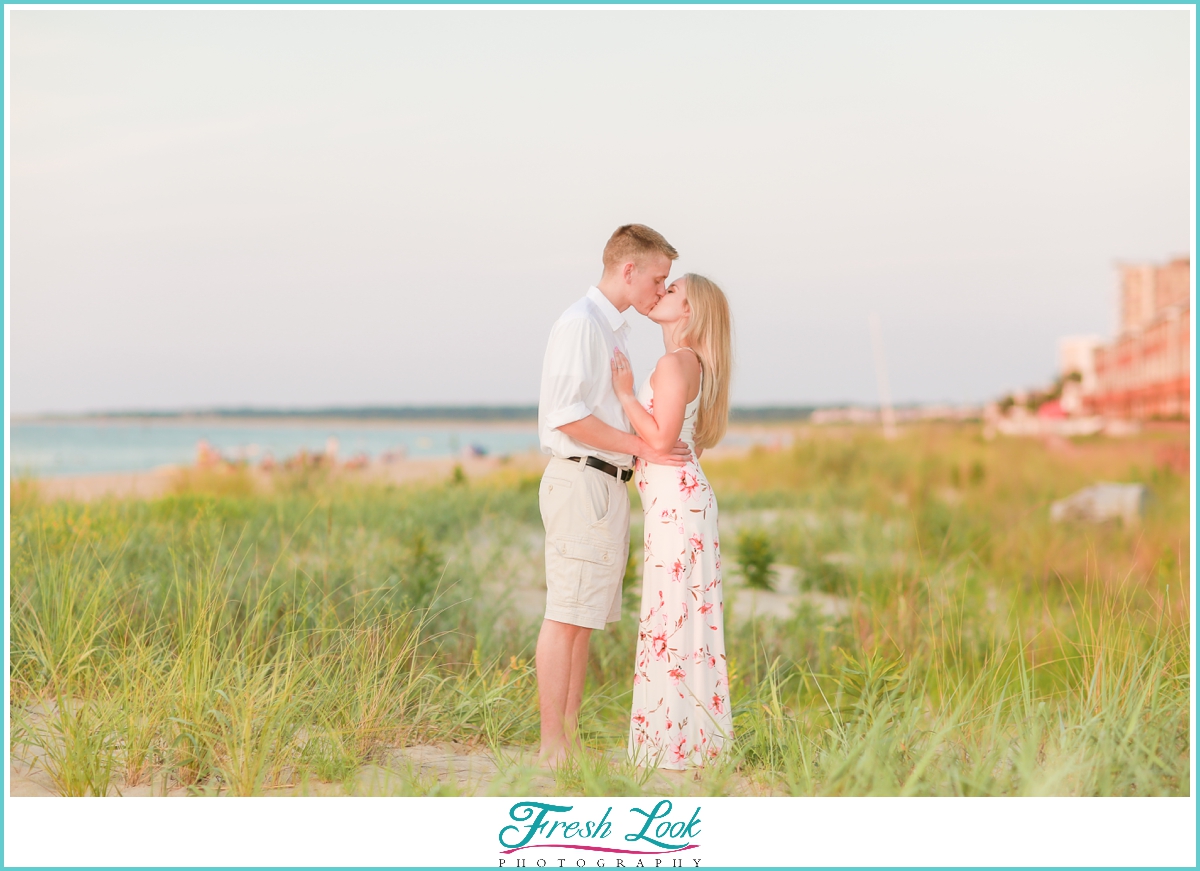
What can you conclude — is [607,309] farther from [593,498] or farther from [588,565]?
[588,565]

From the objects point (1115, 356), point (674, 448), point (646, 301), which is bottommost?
point (1115, 356)

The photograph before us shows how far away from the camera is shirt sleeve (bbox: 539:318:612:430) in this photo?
378 cm

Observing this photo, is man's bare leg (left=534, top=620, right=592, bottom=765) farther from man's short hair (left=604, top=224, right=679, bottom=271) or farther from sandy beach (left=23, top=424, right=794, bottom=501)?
sandy beach (left=23, top=424, right=794, bottom=501)

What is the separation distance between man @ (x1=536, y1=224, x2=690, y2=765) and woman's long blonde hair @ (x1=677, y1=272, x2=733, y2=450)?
0.20 meters

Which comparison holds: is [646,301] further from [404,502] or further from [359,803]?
[404,502]

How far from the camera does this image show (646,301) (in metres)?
3.98

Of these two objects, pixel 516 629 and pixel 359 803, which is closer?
pixel 359 803

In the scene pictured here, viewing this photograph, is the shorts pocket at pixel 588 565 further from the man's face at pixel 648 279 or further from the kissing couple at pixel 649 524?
the man's face at pixel 648 279

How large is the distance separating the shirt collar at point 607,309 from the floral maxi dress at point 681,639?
38cm

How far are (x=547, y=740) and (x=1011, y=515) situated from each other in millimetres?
7826

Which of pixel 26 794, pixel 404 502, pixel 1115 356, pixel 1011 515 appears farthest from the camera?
pixel 1115 356

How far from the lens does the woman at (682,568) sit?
3752 mm

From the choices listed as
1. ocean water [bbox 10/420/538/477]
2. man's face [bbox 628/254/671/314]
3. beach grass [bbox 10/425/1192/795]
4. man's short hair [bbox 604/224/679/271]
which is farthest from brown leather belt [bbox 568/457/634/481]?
ocean water [bbox 10/420/538/477]

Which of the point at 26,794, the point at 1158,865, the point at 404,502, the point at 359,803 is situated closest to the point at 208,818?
the point at 359,803
